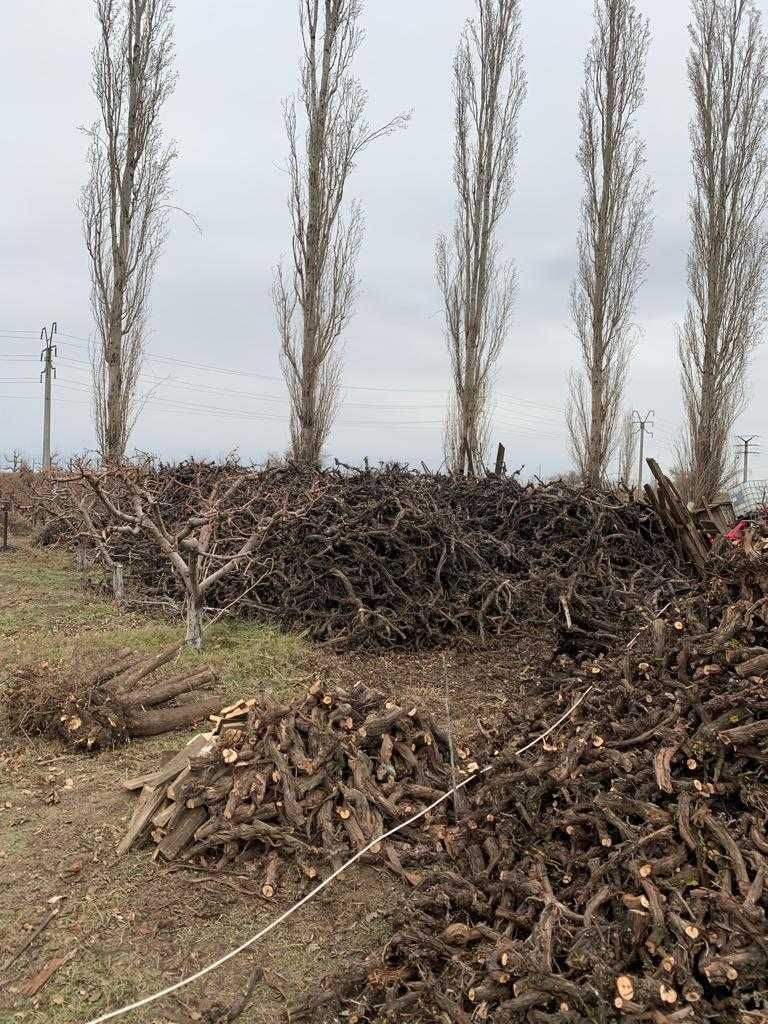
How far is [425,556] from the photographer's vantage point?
7820mm

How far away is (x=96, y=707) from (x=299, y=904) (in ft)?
7.25

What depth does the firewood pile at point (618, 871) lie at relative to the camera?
214 centimetres

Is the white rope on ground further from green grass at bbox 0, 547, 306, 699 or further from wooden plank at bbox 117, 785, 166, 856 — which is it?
green grass at bbox 0, 547, 306, 699

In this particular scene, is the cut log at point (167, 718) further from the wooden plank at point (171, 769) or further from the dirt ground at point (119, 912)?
the wooden plank at point (171, 769)

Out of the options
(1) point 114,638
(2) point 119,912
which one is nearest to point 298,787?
(2) point 119,912

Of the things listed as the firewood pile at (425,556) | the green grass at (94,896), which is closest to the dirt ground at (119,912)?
the green grass at (94,896)

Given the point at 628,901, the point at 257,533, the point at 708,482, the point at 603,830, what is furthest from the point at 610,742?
the point at 708,482

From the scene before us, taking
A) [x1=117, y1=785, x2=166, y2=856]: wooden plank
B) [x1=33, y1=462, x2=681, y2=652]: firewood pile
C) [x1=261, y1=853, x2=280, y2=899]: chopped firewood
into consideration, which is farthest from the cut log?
[x1=33, y1=462, x2=681, y2=652]: firewood pile

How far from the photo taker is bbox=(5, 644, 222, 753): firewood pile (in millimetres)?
4598

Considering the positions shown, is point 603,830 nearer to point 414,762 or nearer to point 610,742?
point 610,742

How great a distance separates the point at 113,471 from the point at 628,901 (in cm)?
499

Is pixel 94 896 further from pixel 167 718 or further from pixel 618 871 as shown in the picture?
pixel 618 871

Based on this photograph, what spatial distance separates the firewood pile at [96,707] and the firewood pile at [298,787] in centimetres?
69

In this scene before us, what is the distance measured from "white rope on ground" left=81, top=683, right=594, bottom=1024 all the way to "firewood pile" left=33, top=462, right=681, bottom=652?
268 centimetres
